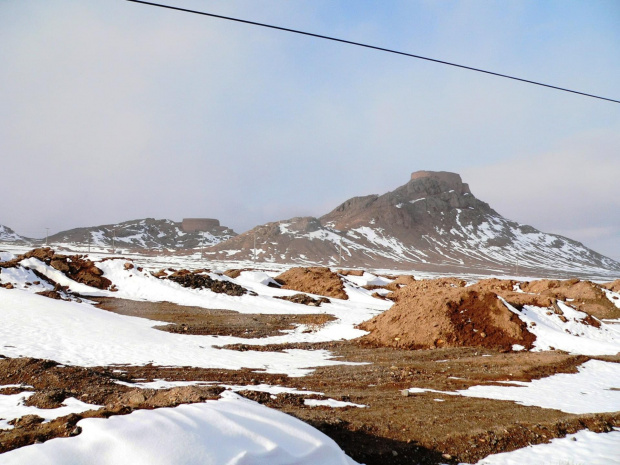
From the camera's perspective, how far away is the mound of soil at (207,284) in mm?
34406

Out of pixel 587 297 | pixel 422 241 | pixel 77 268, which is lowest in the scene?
pixel 77 268

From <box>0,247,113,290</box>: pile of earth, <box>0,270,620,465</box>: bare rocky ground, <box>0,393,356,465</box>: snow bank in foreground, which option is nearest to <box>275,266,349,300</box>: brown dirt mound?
<box>0,247,113,290</box>: pile of earth

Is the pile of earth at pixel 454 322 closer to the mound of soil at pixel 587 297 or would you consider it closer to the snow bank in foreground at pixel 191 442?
the mound of soil at pixel 587 297

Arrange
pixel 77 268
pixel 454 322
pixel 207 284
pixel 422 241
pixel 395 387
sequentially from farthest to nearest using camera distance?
1. pixel 422 241
2. pixel 77 268
3. pixel 207 284
4. pixel 454 322
5. pixel 395 387

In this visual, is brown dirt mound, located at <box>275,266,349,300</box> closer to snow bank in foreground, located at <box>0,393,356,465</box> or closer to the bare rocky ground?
the bare rocky ground

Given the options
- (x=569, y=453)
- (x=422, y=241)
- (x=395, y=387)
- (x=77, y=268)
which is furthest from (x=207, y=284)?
(x=422, y=241)

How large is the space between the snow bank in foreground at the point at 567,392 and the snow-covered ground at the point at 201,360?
4 cm

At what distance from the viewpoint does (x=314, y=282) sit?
135ft

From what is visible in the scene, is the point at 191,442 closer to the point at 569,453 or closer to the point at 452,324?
the point at 569,453

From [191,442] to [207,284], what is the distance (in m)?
32.1

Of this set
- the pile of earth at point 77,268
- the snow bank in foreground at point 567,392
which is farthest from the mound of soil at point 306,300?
the snow bank in foreground at point 567,392

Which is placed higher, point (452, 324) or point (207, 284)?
point (207, 284)

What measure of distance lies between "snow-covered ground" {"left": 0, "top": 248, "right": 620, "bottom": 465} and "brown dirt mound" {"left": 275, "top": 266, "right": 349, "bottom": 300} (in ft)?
6.69

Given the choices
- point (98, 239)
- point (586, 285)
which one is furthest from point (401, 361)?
point (98, 239)
